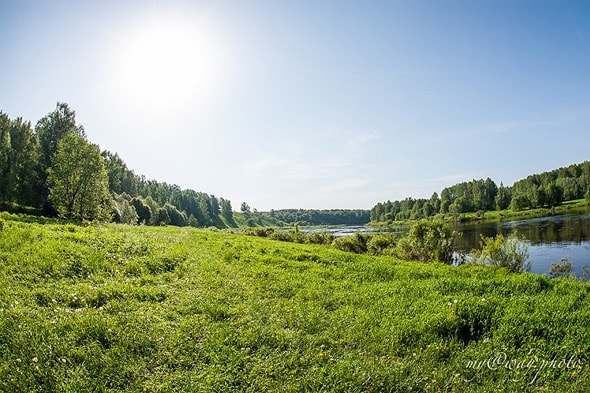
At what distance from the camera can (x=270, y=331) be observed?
7402mm

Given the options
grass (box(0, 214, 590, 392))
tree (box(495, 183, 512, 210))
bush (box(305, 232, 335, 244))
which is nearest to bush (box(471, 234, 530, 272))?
grass (box(0, 214, 590, 392))

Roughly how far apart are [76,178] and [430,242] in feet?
130

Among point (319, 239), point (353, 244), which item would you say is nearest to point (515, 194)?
point (319, 239)

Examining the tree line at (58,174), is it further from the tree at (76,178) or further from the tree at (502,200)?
the tree at (502,200)

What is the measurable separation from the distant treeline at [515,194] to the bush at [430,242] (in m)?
118

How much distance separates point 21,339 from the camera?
230 inches

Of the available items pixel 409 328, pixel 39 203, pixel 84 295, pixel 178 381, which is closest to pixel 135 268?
pixel 84 295

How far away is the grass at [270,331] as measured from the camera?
18.1ft

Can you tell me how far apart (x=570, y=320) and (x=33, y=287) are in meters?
13.9

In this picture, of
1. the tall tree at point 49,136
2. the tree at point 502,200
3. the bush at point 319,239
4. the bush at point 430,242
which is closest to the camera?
the bush at point 430,242

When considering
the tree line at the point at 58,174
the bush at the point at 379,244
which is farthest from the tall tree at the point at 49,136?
the bush at the point at 379,244

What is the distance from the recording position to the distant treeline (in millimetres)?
121938

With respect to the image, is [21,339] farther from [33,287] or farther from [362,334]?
[362,334]

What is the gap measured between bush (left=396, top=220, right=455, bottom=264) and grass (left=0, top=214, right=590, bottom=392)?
16.6 metres
